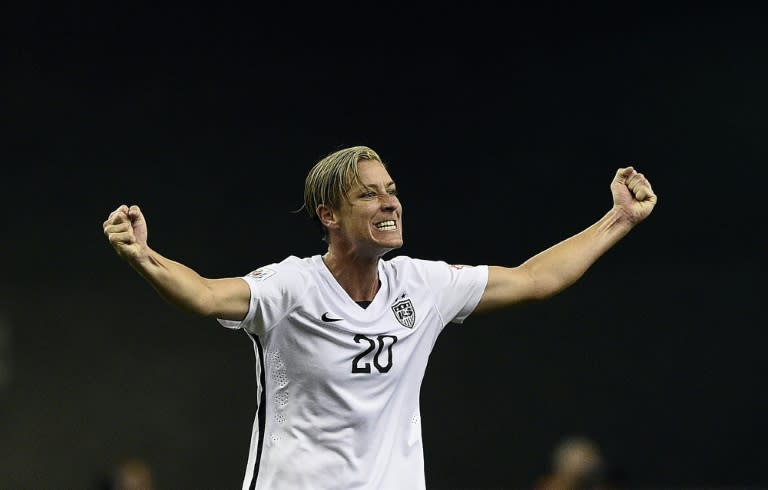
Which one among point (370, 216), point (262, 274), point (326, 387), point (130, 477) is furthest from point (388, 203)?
point (130, 477)

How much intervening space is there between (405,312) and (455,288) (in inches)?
9.0

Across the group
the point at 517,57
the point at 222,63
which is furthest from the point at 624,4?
the point at 222,63

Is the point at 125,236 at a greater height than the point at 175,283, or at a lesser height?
greater

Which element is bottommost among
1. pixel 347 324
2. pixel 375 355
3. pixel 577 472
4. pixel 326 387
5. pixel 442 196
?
pixel 577 472

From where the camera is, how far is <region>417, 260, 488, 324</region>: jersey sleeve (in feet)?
13.9

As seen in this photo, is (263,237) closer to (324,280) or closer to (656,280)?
(656,280)

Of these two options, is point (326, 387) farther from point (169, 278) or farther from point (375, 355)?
point (169, 278)

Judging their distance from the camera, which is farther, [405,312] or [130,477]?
[130,477]

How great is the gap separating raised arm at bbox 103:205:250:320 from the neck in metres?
0.45

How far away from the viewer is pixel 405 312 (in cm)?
413

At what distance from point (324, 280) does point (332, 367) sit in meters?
0.33

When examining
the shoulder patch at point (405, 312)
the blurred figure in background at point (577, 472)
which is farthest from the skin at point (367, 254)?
the blurred figure in background at point (577, 472)

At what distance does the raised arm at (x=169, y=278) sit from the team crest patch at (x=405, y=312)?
59 centimetres

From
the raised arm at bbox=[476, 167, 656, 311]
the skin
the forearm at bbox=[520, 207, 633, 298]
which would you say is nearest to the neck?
the skin
